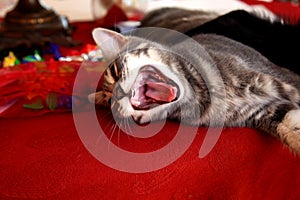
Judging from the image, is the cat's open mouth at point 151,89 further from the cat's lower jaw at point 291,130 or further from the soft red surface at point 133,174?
the cat's lower jaw at point 291,130

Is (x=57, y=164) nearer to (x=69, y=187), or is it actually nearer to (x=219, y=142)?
(x=69, y=187)

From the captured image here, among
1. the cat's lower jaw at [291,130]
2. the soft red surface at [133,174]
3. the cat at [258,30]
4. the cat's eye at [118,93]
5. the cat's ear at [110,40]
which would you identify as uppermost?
the cat's ear at [110,40]

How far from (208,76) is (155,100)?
0.17 meters

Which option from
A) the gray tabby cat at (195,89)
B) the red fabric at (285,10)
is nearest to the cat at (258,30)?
the red fabric at (285,10)

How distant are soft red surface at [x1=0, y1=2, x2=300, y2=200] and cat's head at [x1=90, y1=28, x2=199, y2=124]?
0.18ft

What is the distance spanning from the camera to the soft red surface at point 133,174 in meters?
0.84

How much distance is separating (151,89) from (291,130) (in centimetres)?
36

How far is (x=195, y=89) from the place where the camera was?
1038 millimetres

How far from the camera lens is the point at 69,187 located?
831 millimetres

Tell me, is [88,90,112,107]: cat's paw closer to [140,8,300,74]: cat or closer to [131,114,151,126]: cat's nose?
[131,114,151,126]: cat's nose

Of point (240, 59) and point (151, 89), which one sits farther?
point (240, 59)

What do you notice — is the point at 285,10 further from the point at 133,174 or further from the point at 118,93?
the point at 133,174

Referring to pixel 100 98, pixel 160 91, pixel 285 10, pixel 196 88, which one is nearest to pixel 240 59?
pixel 196 88

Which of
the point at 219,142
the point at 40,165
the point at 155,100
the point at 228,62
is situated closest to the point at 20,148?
the point at 40,165
